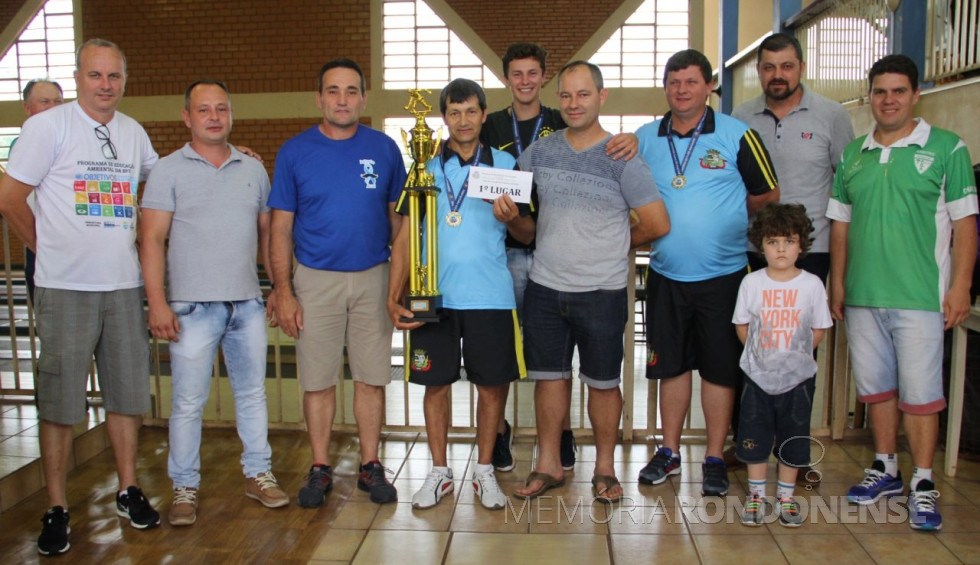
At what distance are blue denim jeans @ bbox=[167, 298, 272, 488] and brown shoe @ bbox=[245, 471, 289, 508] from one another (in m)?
0.03

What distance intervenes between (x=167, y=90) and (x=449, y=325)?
11.7 m

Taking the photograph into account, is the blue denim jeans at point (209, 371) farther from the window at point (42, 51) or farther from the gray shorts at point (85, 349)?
the window at point (42, 51)

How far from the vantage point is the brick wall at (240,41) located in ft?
41.6

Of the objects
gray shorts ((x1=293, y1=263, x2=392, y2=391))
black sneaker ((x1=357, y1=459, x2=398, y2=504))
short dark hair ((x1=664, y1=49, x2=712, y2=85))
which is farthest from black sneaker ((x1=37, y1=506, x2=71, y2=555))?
short dark hair ((x1=664, y1=49, x2=712, y2=85))

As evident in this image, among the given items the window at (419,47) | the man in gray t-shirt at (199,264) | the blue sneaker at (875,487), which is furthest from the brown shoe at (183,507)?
the window at (419,47)

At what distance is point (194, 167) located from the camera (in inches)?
118

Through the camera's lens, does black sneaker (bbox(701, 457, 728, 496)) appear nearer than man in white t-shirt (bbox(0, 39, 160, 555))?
No

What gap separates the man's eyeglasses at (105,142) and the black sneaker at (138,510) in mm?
1295

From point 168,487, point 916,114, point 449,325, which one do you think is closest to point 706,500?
point 449,325

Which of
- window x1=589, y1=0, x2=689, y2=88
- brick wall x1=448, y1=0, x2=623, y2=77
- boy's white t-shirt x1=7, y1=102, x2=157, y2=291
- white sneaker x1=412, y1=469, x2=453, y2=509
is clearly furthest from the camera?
window x1=589, y1=0, x2=689, y2=88

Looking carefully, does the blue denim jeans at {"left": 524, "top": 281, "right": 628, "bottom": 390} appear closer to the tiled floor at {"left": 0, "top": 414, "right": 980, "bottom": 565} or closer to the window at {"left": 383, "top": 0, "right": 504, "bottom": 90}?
the tiled floor at {"left": 0, "top": 414, "right": 980, "bottom": 565}

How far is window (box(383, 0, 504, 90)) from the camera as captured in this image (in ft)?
42.3

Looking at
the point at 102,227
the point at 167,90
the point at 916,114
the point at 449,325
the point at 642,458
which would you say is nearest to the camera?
the point at 102,227

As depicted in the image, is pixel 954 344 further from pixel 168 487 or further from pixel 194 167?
pixel 168 487
